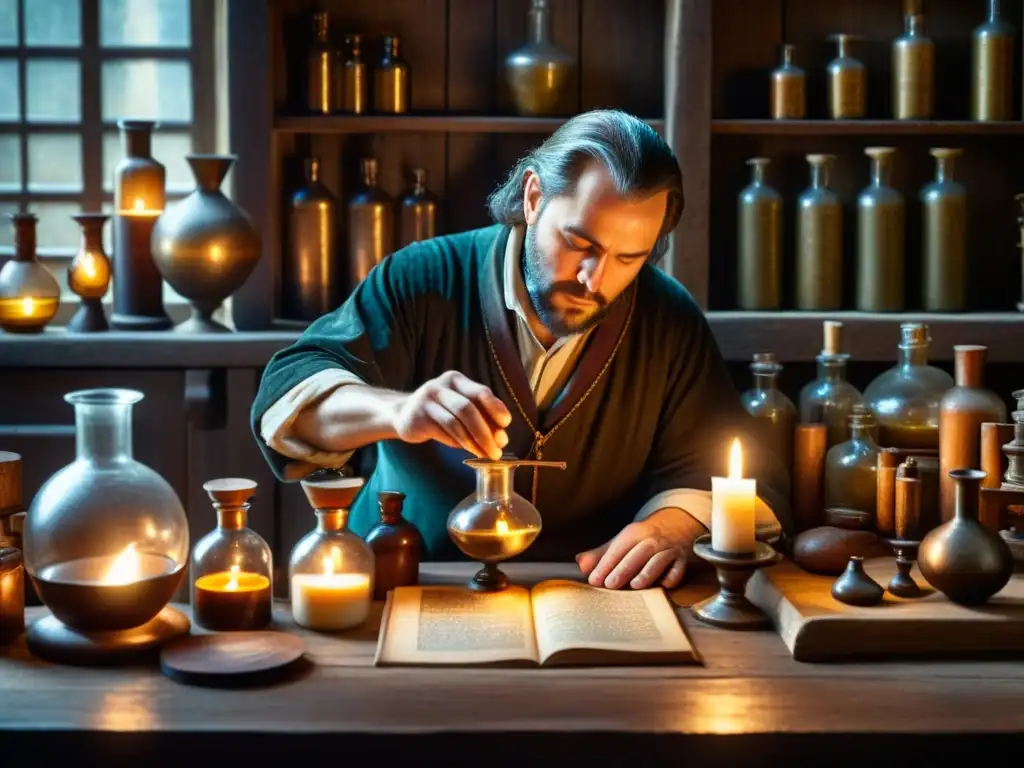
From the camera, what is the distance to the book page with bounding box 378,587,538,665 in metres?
1.65

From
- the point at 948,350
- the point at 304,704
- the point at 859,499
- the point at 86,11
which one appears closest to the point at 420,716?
the point at 304,704

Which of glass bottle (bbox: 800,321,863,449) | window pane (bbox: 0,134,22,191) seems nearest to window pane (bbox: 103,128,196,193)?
window pane (bbox: 0,134,22,191)

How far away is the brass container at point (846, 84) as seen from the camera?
329 centimetres

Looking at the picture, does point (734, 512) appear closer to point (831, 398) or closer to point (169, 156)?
point (831, 398)

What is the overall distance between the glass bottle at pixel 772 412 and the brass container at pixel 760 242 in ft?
2.50

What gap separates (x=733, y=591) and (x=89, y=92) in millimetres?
2484

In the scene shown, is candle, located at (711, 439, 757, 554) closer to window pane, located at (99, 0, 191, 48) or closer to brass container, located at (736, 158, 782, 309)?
brass container, located at (736, 158, 782, 309)

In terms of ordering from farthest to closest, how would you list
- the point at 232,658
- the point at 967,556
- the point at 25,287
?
1. the point at 25,287
2. the point at 967,556
3. the point at 232,658

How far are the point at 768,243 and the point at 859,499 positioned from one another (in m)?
1.22

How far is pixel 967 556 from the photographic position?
5.74 feet

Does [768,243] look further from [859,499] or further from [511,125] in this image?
[859,499]

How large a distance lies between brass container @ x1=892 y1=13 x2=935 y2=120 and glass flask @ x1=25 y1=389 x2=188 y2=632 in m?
2.29

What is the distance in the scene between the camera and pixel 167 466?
3250 millimetres

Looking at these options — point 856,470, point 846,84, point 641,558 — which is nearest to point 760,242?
point 846,84
